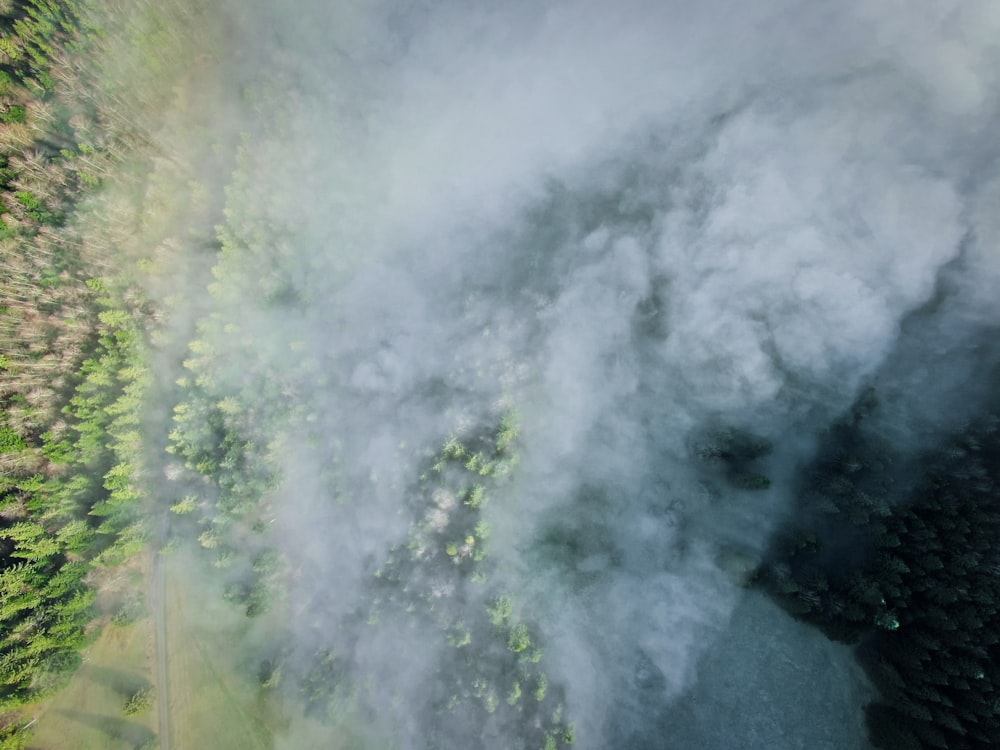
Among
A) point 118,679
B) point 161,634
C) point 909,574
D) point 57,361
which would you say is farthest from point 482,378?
point 118,679

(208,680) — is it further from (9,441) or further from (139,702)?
(9,441)

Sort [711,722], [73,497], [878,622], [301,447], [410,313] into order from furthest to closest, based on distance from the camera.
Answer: [410,313]
[301,447]
[73,497]
[711,722]
[878,622]

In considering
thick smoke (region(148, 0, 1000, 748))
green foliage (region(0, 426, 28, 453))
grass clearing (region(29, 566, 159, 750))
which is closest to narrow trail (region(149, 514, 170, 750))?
grass clearing (region(29, 566, 159, 750))

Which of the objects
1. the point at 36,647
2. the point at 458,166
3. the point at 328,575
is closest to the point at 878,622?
the point at 328,575

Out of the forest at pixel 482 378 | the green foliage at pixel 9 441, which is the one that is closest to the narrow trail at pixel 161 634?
the forest at pixel 482 378

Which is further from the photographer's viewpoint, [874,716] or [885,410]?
[885,410]

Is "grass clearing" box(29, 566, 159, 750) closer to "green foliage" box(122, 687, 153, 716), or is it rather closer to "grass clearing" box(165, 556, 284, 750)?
"green foliage" box(122, 687, 153, 716)

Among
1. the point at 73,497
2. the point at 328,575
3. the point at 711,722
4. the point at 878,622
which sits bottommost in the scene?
the point at 711,722

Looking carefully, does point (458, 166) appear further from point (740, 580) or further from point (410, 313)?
point (740, 580)
